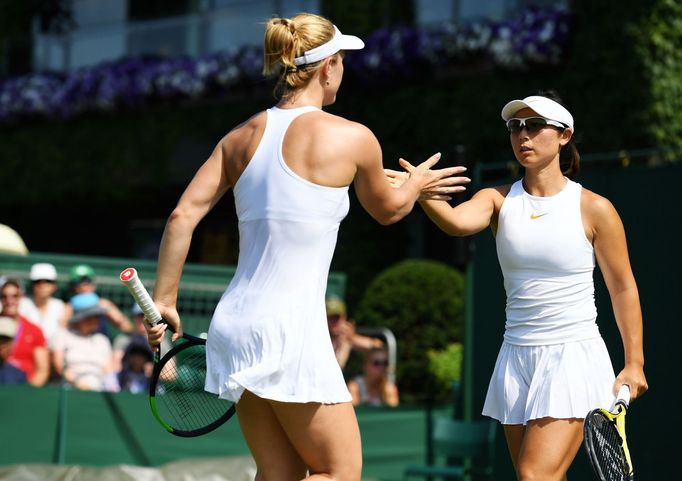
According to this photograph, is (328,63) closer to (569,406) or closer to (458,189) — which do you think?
(458,189)

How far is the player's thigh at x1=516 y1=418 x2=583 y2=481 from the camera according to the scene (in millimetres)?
4562

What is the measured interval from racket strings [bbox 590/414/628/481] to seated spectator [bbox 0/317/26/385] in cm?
543

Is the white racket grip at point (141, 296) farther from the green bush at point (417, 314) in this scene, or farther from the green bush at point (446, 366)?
the green bush at point (417, 314)

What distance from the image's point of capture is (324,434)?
12.8ft

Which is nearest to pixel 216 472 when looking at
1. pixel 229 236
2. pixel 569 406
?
pixel 569 406

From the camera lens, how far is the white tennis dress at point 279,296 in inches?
152

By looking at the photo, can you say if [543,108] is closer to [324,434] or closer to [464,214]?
[464,214]

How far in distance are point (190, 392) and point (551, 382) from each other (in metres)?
1.29

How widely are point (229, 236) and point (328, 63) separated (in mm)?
15179

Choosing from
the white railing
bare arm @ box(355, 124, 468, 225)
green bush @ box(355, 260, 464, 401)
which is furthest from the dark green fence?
the white railing

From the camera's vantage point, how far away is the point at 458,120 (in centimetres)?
1477

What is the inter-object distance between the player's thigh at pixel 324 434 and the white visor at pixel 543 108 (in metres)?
1.48

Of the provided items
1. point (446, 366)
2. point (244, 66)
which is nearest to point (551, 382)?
point (446, 366)

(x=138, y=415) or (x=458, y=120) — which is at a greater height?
(x=458, y=120)
